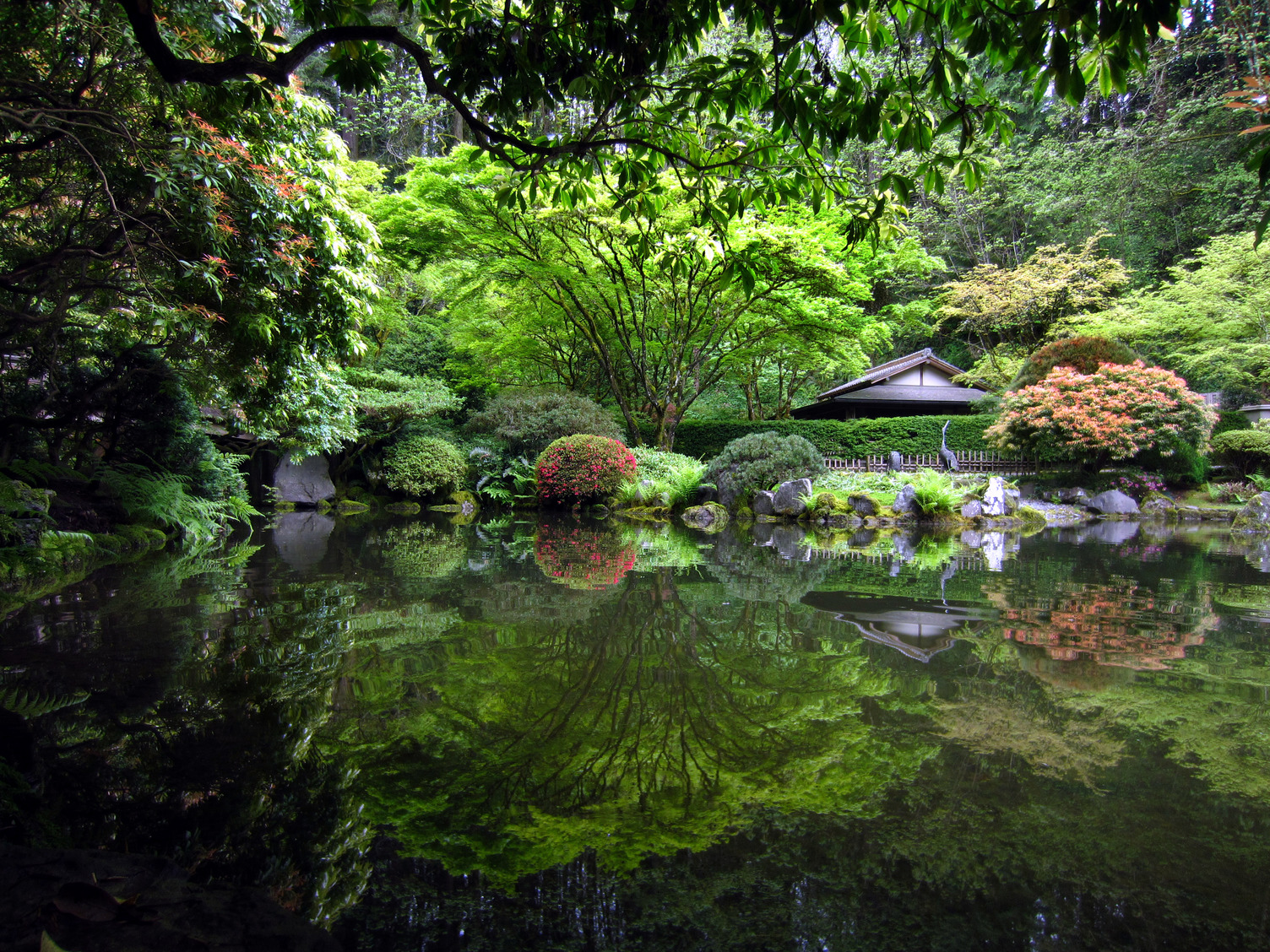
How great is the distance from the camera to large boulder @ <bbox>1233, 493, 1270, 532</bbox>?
11259mm

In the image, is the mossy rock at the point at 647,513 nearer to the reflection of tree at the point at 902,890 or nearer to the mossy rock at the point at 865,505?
the mossy rock at the point at 865,505

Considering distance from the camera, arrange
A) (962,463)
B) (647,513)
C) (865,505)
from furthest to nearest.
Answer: (962,463) → (647,513) → (865,505)

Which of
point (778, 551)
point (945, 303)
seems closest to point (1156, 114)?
point (945, 303)

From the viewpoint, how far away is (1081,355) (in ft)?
48.2

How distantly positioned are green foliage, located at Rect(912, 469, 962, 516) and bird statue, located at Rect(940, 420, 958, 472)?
15.1ft

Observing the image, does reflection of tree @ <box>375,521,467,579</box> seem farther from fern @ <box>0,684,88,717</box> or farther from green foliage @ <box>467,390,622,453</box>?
green foliage @ <box>467,390,622,453</box>

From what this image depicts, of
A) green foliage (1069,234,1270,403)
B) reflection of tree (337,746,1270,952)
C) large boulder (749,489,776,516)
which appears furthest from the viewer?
green foliage (1069,234,1270,403)

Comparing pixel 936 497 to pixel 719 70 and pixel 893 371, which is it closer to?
pixel 719 70

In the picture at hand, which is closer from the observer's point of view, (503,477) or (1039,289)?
(503,477)

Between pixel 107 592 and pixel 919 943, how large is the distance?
487 cm

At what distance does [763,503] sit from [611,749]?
34.1ft

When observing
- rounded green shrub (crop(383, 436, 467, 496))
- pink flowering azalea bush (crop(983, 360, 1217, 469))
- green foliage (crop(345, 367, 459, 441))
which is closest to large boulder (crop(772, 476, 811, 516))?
pink flowering azalea bush (crop(983, 360, 1217, 469))

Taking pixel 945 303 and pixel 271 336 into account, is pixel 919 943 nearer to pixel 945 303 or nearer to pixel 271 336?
pixel 271 336

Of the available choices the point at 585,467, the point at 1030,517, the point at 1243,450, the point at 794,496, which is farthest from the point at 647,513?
the point at 1243,450
